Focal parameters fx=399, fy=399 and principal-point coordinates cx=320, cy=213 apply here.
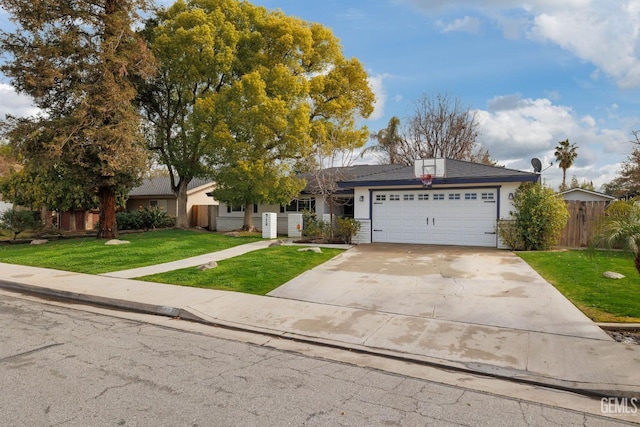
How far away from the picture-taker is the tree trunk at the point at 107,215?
64.7 feet

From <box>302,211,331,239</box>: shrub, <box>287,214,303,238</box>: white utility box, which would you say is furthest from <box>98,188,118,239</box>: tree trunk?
<box>302,211,331,239</box>: shrub

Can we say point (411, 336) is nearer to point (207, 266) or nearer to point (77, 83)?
point (207, 266)

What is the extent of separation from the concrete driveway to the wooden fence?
11.6ft

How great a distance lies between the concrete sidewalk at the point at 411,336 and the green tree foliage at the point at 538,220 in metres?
8.47

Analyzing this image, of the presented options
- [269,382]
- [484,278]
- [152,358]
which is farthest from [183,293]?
[484,278]

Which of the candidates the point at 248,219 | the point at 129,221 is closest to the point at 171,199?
the point at 129,221

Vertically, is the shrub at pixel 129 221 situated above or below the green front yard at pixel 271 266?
above

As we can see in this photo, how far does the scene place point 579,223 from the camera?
14258 mm

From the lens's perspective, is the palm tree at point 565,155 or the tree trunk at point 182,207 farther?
the palm tree at point 565,155

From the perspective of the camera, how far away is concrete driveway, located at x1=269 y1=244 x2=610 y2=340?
6664 mm

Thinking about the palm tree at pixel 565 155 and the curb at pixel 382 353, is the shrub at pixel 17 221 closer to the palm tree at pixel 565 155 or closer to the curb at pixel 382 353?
the curb at pixel 382 353

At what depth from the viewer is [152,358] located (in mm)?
5074

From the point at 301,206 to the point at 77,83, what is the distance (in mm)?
12363

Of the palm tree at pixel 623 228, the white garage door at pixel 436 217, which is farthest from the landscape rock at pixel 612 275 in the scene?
the white garage door at pixel 436 217
